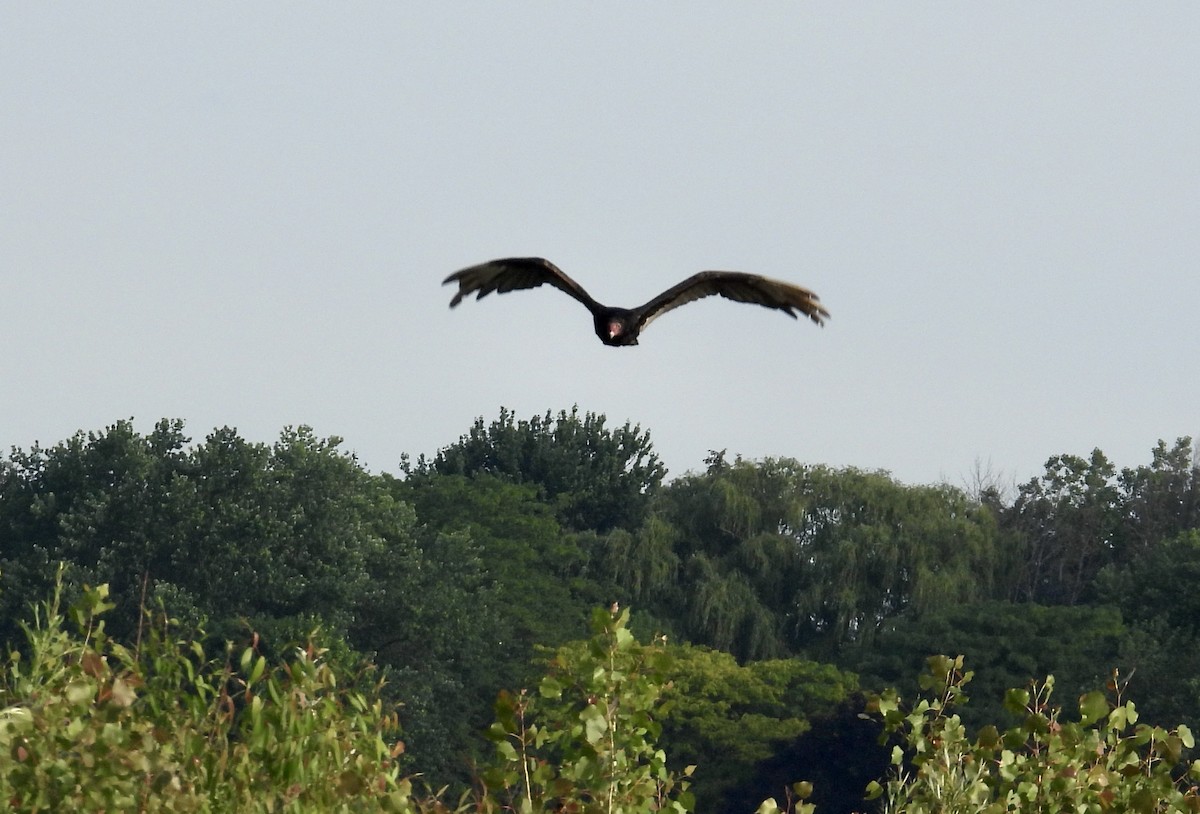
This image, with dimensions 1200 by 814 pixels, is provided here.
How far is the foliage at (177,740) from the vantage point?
6.39 metres

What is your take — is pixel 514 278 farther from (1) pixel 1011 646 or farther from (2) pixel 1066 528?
(2) pixel 1066 528

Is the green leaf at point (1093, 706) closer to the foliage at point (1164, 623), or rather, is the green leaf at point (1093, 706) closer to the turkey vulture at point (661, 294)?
the turkey vulture at point (661, 294)

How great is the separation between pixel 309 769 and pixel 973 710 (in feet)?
150

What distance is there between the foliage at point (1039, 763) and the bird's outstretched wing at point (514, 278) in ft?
16.2

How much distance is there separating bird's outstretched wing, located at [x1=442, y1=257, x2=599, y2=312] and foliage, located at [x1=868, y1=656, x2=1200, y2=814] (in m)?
4.95

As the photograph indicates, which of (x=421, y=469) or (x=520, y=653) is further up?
(x=421, y=469)

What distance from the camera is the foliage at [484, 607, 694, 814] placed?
23.8 ft

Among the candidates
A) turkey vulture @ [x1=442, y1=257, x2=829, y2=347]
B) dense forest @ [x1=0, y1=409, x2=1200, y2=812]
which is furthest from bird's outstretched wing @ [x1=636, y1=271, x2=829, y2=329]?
dense forest @ [x1=0, y1=409, x2=1200, y2=812]

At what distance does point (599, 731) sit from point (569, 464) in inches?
2499

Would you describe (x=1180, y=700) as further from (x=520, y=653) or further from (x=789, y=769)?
(x=520, y=653)

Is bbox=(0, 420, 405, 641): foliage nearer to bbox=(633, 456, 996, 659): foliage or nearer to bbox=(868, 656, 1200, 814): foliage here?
bbox=(633, 456, 996, 659): foliage

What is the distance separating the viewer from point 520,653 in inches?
2296

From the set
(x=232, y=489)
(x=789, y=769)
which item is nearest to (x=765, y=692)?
(x=789, y=769)

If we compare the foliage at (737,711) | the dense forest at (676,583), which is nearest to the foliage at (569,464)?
the dense forest at (676,583)
